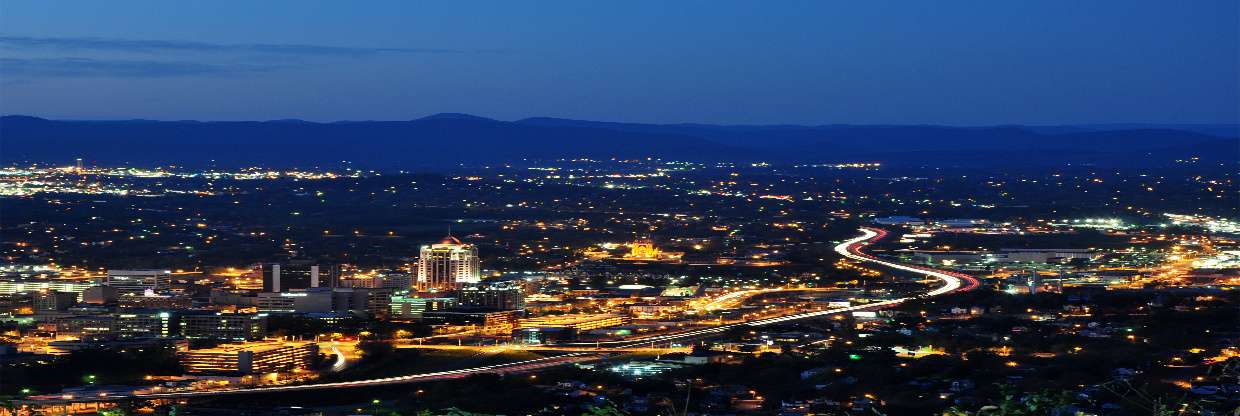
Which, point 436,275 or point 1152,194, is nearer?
point 436,275

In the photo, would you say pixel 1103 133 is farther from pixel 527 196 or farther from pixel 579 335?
pixel 579 335

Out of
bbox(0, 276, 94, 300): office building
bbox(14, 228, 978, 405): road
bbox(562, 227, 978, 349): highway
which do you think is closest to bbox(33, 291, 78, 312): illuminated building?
bbox(0, 276, 94, 300): office building

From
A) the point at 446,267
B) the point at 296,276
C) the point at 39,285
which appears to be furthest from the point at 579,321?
the point at 39,285

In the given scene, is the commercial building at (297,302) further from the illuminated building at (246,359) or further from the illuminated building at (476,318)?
the illuminated building at (246,359)

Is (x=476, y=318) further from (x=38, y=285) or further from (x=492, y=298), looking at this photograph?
(x=38, y=285)

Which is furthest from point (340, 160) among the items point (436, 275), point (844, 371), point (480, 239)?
point (844, 371)

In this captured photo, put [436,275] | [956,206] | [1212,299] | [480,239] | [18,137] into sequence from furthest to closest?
1. [18,137]
2. [956,206]
3. [480,239]
4. [436,275]
5. [1212,299]

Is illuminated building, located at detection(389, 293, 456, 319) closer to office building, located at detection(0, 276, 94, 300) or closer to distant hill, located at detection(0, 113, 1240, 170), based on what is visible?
office building, located at detection(0, 276, 94, 300)
